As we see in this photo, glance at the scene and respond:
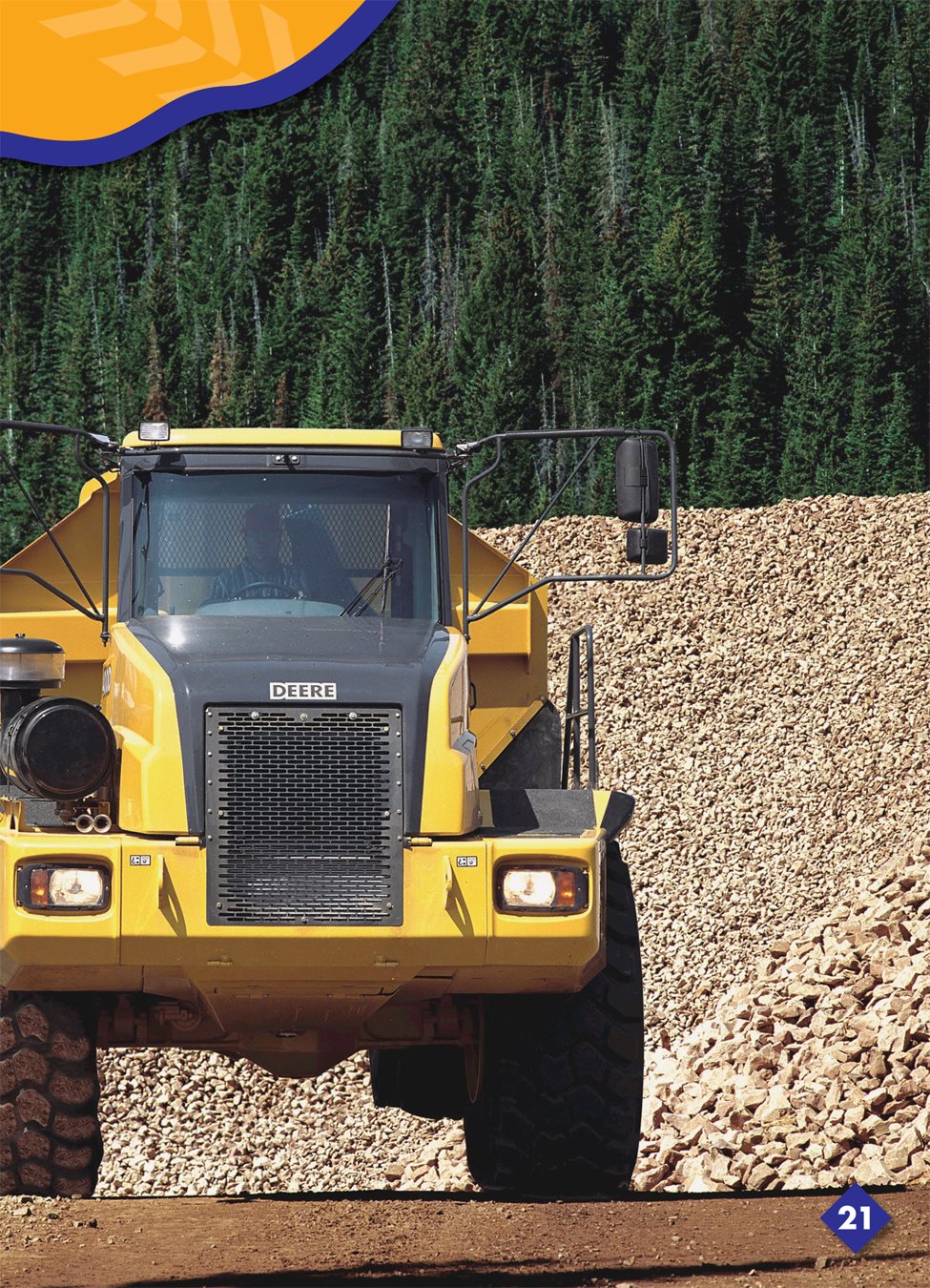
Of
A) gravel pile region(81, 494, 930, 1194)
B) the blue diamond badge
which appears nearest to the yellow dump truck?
the blue diamond badge

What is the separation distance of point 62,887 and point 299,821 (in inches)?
37.3

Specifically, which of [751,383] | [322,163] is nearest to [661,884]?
[751,383]

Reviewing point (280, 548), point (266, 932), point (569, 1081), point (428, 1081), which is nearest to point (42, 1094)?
point (266, 932)

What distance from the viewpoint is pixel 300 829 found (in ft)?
23.0

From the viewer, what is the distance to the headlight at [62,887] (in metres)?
6.98

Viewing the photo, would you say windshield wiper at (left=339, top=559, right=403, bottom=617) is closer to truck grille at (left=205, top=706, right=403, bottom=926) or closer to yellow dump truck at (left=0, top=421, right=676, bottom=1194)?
yellow dump truck at (left=0, top=421, right=676, bottom=1194)

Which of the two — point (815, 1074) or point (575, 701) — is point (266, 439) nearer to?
point (575, 701)

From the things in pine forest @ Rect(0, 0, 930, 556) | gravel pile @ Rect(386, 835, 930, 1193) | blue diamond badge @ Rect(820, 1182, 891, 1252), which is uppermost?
pine forest @ Rect(0, 0, 930, 556)

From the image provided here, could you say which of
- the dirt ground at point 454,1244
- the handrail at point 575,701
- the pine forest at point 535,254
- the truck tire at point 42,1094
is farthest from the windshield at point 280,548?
the pine forest at point 535,254

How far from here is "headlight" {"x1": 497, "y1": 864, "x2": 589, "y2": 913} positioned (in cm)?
712

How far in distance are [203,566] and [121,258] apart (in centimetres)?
7817

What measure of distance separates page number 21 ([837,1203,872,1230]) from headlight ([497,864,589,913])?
163cm

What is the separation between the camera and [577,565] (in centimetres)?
2972

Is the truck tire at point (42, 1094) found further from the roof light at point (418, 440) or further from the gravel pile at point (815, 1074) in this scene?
the gravel pile at point (815, 1074)
